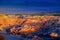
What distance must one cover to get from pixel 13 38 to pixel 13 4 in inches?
14.7

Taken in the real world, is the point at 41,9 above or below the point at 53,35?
above

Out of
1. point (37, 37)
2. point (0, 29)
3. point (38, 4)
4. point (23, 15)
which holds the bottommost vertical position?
point (37, 37)

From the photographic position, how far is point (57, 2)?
1.41m

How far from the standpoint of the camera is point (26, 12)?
4.71 feet

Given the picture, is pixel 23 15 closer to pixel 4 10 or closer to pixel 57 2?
pixel 4 10

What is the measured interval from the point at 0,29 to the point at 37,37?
42 centimetres

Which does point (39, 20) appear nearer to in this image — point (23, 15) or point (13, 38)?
point (23, 15)

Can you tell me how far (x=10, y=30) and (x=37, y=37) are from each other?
30 centimetres

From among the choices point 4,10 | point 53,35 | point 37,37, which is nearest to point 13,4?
point 4,10

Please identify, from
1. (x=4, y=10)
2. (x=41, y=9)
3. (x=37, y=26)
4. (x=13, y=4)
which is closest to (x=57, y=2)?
(x=41, y=9)

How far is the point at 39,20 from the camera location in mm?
1420

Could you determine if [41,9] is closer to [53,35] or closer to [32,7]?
[32,7]

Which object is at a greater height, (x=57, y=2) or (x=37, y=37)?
(x=57, y=2)

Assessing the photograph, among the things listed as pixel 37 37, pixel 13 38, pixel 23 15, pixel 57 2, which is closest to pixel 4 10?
pixel 23 15
